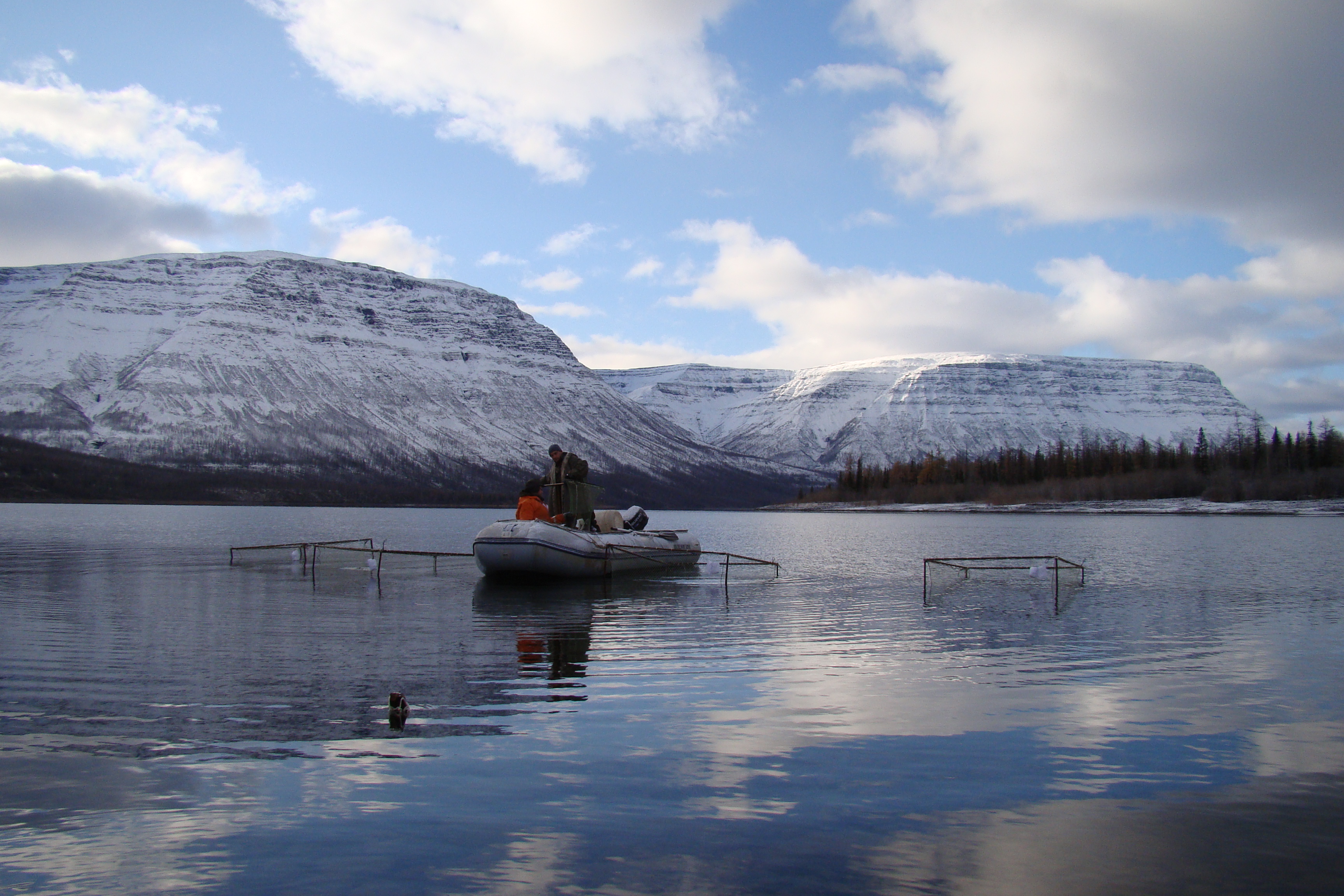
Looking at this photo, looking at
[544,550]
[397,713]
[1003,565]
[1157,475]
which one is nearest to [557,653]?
[397,713]

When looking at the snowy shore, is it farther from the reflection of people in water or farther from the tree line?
the reflection of people in water

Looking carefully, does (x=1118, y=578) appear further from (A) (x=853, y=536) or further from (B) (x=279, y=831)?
(A) (x=853, y=536)

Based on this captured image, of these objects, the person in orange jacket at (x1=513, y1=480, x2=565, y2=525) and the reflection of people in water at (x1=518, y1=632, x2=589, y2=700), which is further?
the person in orange jacket at (x1=513, y1=480, x2=565, y2=525)

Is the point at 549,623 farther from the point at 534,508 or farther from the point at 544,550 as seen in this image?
the point at 534,508

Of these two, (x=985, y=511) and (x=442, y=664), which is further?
(x=985, y=511)

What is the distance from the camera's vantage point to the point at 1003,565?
46156mm

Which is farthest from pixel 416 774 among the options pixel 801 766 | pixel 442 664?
pixel 442 664

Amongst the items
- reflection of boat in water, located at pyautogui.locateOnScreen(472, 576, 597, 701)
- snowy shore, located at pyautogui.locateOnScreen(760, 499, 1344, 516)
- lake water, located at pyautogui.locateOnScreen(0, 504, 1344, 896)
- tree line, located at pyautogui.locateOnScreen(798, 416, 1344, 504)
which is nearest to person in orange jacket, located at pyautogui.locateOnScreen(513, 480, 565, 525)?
reflection of boat in water, located at pyautogui.locateOnScreen(472, 576, 597, 701)

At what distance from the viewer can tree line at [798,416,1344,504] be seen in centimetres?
14775

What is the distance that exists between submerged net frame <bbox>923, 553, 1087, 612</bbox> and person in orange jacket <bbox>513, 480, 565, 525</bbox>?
44.1 ft

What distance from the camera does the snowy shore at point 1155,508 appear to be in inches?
5197

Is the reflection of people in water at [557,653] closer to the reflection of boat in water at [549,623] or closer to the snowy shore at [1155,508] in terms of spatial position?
the reflection of boat in water at [549,623]

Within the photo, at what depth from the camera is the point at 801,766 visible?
10.7 metres

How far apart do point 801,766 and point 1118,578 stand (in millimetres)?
32899
